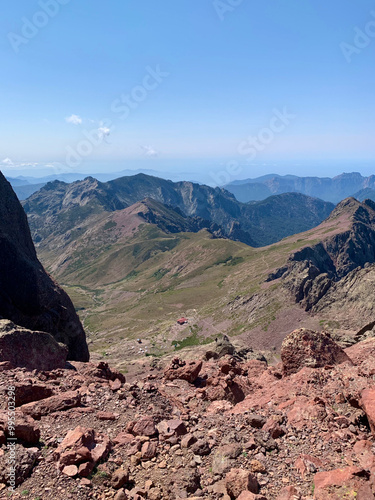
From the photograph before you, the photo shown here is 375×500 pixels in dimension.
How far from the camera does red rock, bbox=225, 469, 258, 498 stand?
12.8 m

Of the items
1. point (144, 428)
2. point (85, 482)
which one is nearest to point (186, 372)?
point (144, 428)

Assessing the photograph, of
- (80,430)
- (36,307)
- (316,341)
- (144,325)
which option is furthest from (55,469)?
(144,325)

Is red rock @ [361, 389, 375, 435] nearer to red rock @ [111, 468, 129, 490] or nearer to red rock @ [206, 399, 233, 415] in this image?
red rock @ [206, 399, 233, 415]

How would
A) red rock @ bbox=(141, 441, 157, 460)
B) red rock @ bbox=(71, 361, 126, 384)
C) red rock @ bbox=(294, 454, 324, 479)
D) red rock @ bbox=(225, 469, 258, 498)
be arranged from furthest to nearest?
red rock @ bbox=(71, 361, 126, 384) → red rock @ bbox=(141, 441, 157, 460) → red rock @ bbox=(294, 454, 324, 479) → red rock @ bbox=(225, 469, 258, 498)

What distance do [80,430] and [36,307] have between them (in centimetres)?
3343

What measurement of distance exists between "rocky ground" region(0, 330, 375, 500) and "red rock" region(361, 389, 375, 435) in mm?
57

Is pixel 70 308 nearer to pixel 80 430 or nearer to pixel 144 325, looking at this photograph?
pixel 80 430

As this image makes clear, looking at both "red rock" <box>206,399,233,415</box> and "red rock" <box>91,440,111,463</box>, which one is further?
"red rock" <box>206,399,233,415</box>

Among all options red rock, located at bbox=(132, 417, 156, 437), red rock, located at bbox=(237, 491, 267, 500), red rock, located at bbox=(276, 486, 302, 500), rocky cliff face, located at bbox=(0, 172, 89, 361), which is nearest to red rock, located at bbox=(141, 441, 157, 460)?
red rock, located at bbox=(132, 417, 156, 437)

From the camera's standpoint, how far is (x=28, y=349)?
30.5 metres

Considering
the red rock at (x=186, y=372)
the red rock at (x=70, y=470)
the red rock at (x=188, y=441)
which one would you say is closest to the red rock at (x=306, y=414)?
the red rock at (x=188, y=441)

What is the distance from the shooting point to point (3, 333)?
2948 centimetres

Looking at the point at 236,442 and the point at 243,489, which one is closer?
the point at 243,489

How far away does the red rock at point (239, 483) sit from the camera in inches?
504
